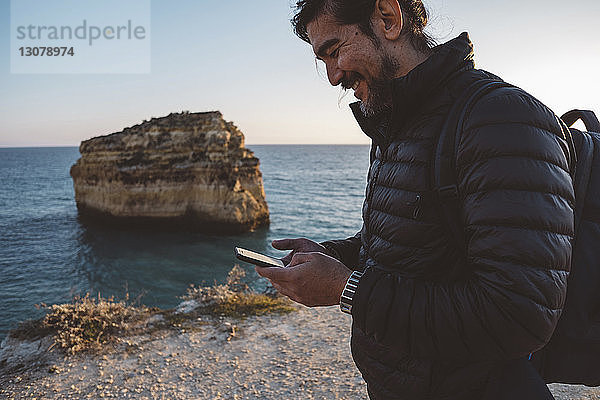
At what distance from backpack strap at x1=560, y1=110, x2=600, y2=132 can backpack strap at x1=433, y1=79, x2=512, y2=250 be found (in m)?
0.65

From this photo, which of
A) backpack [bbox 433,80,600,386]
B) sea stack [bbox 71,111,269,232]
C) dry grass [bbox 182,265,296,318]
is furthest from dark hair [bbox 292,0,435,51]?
sea stack [bbox 71,111,269,232]

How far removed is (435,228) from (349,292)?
0.41 m

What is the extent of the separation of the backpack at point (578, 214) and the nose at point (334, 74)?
0.64m

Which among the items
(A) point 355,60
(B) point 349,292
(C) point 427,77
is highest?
(A) point 355,60

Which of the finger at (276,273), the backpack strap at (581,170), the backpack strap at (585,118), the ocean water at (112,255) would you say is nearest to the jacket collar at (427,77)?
the backpack strap at (581,170)

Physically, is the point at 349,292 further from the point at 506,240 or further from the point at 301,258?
the point at 506,240

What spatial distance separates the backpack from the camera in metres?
1.43

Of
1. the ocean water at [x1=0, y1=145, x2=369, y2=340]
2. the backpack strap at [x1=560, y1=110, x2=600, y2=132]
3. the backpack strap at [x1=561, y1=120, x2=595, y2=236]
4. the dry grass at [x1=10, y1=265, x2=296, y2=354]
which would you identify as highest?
the backpack strap at [x1=560, y1=110, x2=600, y2=132]

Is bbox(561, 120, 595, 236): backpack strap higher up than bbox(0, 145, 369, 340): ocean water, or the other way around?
bbox(561, 120, 595, 236): backpack strap

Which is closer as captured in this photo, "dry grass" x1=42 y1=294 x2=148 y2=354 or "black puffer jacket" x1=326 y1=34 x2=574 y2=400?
"black puffer jacket" x1=326 y1=34 x2=574 y2=400

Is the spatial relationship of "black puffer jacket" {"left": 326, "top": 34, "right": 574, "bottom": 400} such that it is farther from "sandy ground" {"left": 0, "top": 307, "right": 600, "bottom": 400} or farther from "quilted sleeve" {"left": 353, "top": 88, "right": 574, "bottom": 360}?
"sandy ground" {"left": 0, "top": 307, "right": 600, "bottom": 400}

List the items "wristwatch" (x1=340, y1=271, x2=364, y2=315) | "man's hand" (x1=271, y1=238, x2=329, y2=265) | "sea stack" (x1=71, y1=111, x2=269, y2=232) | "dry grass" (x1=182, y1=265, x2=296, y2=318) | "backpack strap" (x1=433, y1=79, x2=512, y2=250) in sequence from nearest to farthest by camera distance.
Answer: "backpack strap" (x1=433, y1=79, x2=512, y2=250) → "wristwatch" (x1=340, y1=271, x2=364, y2=315) → "man's hand" (x1=271, y1=238, x2=329, y2=265) → "dry grass" (x1=182, y1=265, x2=296, y2=318) → "sea stack" (x1=71, y1=111, x2=269, y2=232)

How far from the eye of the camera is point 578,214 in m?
1.45

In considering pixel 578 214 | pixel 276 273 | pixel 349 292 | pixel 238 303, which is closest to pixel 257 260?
pixel 276 273
